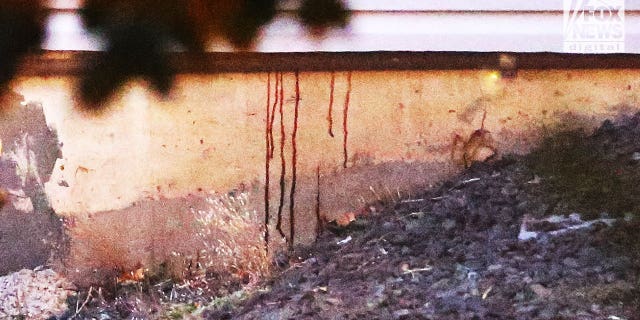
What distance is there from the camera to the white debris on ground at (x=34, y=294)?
3494 mm

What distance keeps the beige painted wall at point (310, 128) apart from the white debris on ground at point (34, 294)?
0.40 meters

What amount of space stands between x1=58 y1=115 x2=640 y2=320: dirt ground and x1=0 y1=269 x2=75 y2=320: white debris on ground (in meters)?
0.11

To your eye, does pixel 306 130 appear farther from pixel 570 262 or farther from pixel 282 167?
pixel 570 262

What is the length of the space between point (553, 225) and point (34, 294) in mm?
2746

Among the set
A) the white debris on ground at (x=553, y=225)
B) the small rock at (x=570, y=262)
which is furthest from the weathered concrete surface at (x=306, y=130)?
A: the small rock at (x=570, y=262)

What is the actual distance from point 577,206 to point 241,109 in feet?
5.81

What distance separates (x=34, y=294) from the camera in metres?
3.56

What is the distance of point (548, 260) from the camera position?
8.57 ft

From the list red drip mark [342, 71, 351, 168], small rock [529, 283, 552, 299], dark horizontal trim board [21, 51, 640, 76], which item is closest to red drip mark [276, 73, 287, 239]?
dark horizontal trim board [21, 51, 640, 76]

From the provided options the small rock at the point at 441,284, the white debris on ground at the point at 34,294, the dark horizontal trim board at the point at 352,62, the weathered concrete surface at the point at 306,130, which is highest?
the dark horizontal trim board at the point at 352,62

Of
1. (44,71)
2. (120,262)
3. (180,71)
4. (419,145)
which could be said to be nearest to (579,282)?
(419,145)

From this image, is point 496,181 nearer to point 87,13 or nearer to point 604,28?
point 604,28

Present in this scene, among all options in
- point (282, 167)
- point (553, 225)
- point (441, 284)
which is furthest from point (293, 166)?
point (553, 225)

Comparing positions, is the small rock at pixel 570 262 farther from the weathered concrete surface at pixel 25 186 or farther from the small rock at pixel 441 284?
the weathered concrete surface at pixel 25 186
